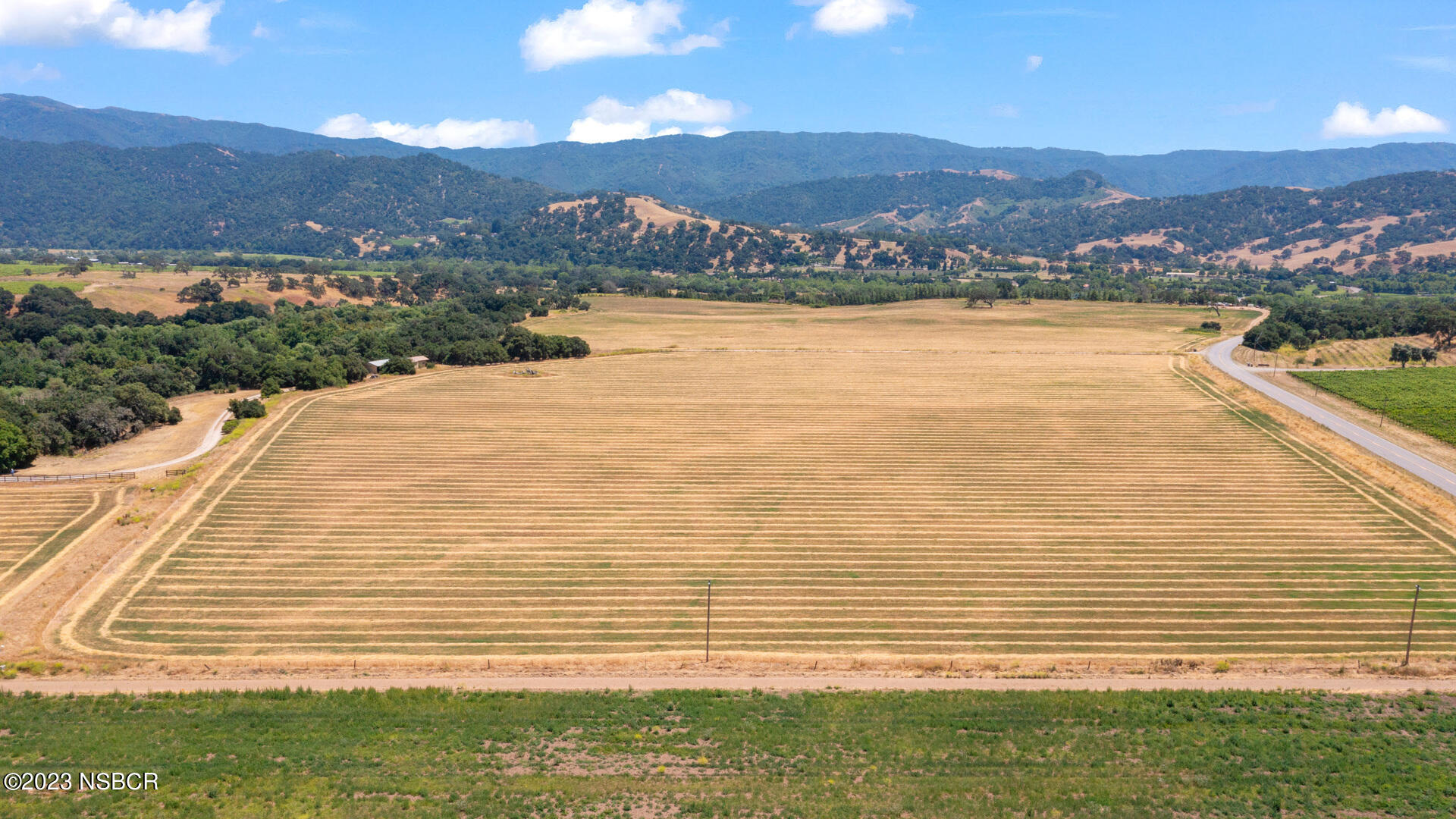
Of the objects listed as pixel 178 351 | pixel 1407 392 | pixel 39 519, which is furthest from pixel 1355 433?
pixel 178 351

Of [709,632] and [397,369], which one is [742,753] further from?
[397,369]

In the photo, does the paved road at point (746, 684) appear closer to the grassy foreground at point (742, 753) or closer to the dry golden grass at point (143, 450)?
the grassy foreground at point (742, 753)

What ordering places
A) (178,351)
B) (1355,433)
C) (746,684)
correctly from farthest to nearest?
(178,351) → (1355,433) → (746,684)

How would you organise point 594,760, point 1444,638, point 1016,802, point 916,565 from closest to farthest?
point 1016,802, point 594,760, point 1444,638, point 916,565

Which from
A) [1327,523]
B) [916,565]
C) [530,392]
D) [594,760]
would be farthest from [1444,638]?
[530,392]

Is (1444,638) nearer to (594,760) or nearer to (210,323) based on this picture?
(594,760)

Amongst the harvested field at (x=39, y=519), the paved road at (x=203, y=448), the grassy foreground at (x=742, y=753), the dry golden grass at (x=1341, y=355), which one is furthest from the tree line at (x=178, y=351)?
the dry golden grass at (x=1341, y=355)
